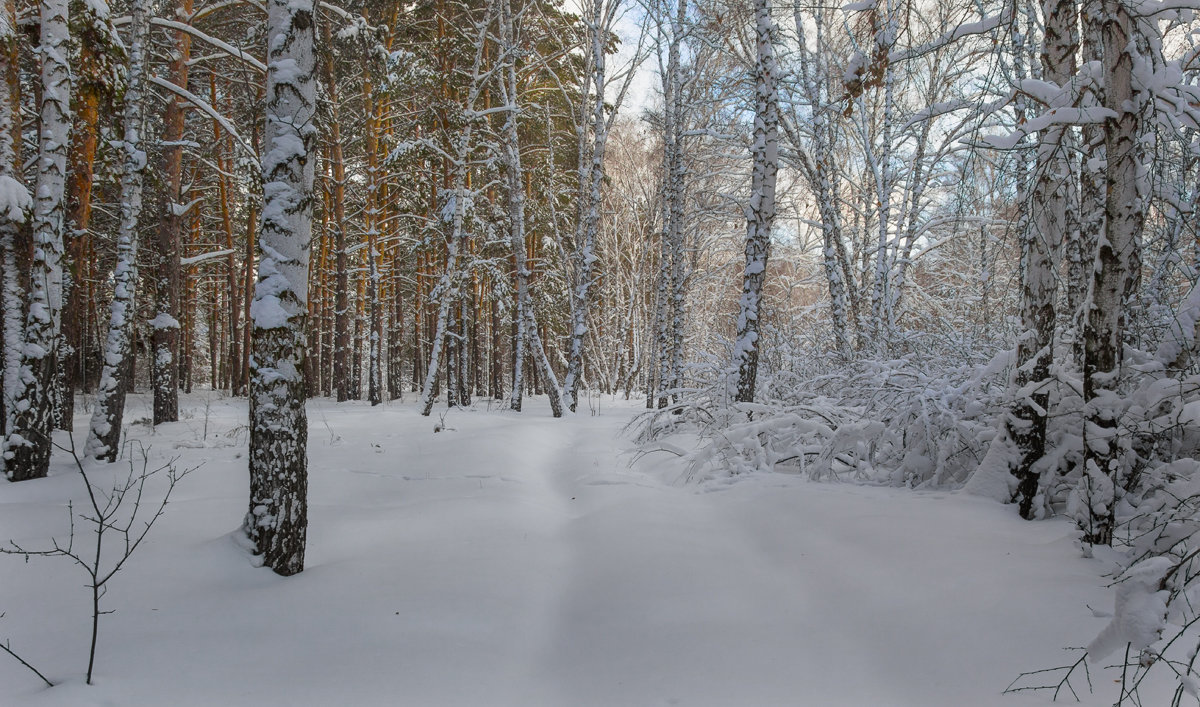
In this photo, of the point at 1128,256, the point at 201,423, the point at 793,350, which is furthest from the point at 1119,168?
the point at 201,423

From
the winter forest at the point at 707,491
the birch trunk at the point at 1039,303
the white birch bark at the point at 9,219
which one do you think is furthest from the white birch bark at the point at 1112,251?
the white birch bark at the point at 9,219

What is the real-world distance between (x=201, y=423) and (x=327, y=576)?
900 cm

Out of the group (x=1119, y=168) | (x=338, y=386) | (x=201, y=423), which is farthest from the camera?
(x=338, y=386)

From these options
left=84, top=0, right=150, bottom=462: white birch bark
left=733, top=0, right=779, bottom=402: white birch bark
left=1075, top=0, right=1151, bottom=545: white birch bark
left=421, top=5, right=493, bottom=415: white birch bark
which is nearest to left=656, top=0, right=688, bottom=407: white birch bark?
left=421, top=5, right=493, bottom=415: white birch bark

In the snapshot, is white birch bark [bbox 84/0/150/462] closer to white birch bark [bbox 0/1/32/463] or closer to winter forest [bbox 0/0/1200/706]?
winter forest [bbox 0/0/1200/706]

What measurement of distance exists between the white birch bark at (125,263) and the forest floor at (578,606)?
5.99 ft

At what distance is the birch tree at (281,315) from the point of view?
11.6ft

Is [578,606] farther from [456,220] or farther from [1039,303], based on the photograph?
[456,220]

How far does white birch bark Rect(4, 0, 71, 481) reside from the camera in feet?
19.6

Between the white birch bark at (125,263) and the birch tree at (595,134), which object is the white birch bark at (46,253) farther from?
the birch tree at (595,134)

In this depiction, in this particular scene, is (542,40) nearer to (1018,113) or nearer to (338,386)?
(338,386)

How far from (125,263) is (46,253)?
695 mm

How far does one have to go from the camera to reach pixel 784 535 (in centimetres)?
414

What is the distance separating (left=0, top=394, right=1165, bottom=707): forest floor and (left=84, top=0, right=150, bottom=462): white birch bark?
183 centimetres
